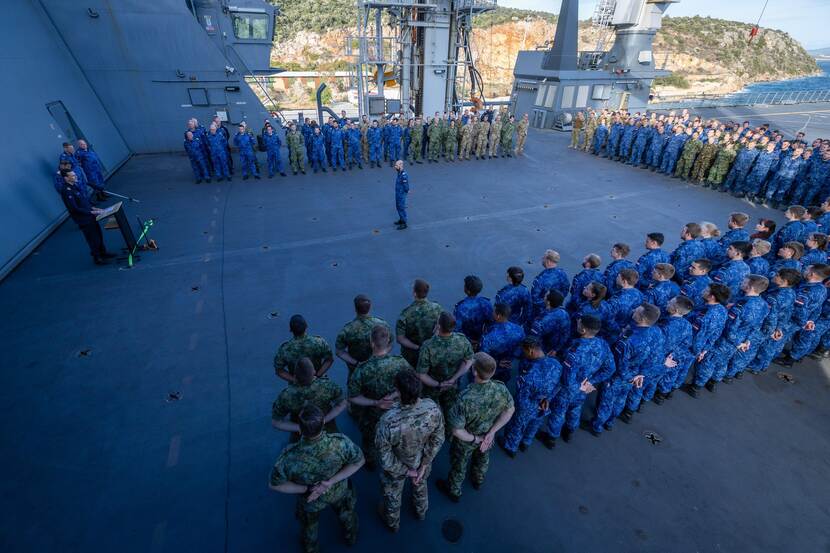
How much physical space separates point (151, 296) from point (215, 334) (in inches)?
65.7

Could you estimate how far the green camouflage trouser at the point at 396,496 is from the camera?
278cm

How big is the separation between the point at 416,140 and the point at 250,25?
719 centimetres

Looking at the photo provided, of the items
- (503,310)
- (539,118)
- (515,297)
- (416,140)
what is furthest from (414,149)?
(503,310)

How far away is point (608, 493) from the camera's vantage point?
339 centimetres

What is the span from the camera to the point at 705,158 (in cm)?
1129

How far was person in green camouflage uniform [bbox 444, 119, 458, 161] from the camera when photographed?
42.9 feet

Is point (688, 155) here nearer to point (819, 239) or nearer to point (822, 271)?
point (819, 239)

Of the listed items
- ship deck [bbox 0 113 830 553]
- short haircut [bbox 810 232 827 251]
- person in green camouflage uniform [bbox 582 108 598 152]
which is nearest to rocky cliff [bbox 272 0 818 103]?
person in green camouflage uniform [bbox 582 108 598 152]

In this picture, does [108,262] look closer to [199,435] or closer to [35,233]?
[35,233]

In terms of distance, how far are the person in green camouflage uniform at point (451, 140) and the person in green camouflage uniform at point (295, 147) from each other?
494cm

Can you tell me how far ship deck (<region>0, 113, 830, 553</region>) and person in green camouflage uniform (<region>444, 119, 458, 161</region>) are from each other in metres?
6.42

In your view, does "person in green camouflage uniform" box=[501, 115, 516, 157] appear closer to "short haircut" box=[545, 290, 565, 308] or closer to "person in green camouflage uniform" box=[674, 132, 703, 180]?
"person in green camouflage uniform" box=[674, 132, 703, 180]

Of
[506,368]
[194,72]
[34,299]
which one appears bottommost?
[34,299]

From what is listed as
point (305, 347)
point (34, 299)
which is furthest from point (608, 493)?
point (34, 299)
